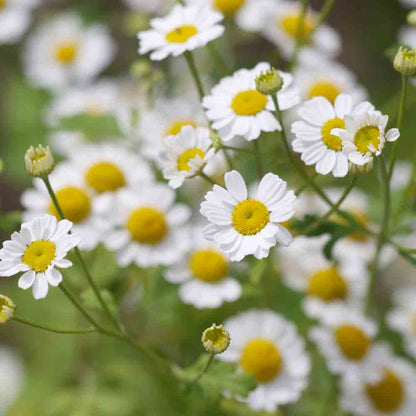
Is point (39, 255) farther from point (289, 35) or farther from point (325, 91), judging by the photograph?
point (289, 35)

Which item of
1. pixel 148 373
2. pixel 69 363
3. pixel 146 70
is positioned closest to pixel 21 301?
pixel 69 363

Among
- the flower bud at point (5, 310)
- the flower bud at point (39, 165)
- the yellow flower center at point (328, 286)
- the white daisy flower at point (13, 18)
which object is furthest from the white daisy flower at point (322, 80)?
the white daisy flower at point (13, 18)

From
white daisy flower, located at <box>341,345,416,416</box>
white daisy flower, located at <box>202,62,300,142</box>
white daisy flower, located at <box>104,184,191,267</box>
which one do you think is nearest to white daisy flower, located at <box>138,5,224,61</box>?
white daisy flower, located at <box>202,62,300,142</box>

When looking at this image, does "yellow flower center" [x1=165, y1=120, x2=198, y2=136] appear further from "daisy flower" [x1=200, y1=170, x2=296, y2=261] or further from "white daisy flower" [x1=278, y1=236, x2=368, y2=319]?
"daisy flower" [x1=200, y1=170, x2=296, y2=261]

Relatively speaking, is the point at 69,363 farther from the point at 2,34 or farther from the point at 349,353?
the point at 2,34

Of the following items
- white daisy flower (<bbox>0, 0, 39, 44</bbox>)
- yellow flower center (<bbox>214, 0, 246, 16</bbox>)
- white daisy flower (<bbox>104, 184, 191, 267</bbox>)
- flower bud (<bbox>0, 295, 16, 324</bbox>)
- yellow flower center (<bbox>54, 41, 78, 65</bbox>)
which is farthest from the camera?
yellow flower center (<bbox>54, 41, 78, 65</bbox>)

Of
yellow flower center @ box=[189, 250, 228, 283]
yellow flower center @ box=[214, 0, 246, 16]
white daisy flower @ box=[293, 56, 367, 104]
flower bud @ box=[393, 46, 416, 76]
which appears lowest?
yellow flower center @ box=[189, 250, 228, 283]
